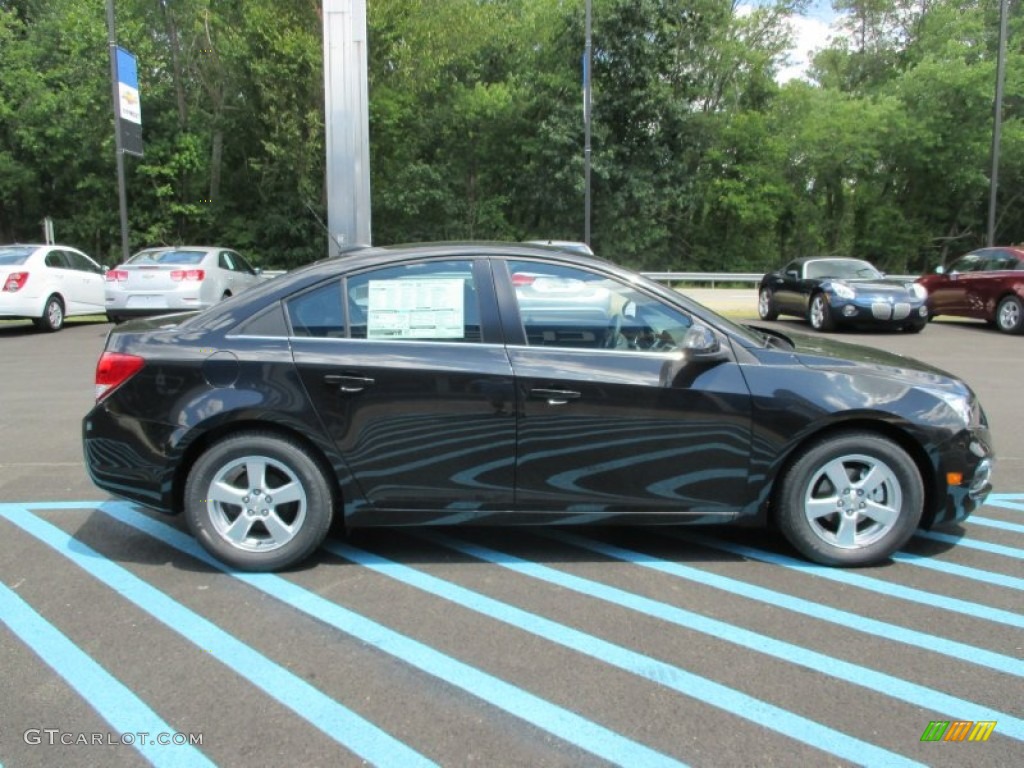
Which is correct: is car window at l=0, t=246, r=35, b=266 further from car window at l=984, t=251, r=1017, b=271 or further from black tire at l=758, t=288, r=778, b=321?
car window at l=984, t=251, r=1017, b=271

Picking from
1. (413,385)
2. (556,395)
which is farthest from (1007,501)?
(413,385)

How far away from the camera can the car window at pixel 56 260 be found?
14.0 meters

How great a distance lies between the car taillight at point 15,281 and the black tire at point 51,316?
0.56 meters

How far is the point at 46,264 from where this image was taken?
13852mm

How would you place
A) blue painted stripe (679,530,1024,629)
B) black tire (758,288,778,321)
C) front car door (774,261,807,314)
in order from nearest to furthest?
blue painted stripe (679,530,1024,629) < front car door (774,261,807,314) < black tire (758,288,778,321)

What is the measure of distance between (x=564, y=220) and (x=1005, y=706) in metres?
28.7

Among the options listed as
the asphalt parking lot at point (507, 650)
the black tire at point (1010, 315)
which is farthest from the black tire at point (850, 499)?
the black tire at point (1010, 315)

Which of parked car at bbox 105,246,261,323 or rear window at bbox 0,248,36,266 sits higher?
rear window at bbox 0,248,36,266

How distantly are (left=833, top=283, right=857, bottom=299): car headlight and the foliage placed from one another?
52.2 ft

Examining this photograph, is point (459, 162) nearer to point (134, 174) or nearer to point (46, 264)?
point (134, 174)

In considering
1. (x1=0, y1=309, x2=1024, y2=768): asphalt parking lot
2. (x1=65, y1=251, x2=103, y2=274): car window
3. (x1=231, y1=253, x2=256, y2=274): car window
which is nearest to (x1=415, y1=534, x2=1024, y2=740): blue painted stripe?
(x1=0, y1=309, x2=1024, y2=768): asphalt parking lot

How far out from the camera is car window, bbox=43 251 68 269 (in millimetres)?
13977

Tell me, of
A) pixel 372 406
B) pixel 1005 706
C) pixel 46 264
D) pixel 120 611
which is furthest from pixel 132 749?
pixel 46 264

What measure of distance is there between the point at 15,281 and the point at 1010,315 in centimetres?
1688
